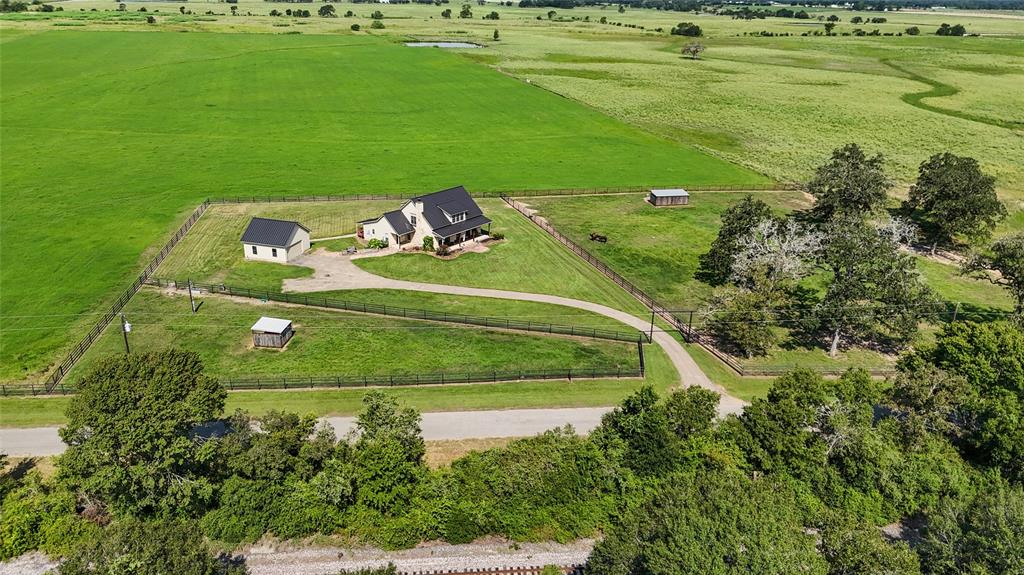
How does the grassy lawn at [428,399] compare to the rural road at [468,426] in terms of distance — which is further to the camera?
the grassy lawn at [428,399]

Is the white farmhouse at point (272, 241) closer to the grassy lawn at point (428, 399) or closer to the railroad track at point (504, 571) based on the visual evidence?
the grassy lawn at point (428, 399)

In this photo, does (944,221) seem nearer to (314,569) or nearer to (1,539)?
(314,569)

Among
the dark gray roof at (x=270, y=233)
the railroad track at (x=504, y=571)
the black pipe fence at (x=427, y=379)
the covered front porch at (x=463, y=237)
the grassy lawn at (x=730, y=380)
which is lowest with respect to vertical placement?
the railroad track at (x=504, y=571)

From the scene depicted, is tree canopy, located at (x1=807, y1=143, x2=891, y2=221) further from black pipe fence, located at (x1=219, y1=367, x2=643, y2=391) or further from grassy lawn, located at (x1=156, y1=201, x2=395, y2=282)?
grassy lawn, located at (x1=156, y1=201, x2=395, y2=282)

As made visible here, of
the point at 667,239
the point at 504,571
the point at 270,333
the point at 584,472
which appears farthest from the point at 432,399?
the point at 667,239

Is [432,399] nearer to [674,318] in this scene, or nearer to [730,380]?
[730,380]

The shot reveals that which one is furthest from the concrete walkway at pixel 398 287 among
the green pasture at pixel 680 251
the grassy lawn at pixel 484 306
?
the green pasture at pixel 680 251
